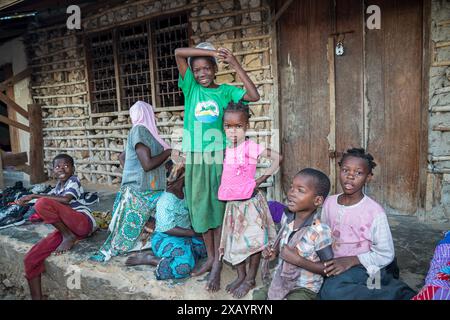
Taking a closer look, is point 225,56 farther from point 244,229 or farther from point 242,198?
point 244,229

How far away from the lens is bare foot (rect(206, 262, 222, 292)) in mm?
2312

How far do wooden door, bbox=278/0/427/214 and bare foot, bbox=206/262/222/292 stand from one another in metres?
2.29

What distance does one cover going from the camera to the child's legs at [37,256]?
3.03 meters

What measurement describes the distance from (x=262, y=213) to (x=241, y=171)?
31cm

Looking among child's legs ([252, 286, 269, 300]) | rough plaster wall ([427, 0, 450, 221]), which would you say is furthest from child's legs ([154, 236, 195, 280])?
rough plaster wall ([427, 0, 450, 221])

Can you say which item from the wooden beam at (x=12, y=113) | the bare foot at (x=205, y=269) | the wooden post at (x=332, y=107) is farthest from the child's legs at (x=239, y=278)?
the wooden beam at (x=12, y=113)

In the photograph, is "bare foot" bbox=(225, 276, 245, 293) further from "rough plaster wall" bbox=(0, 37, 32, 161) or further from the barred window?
"rough plaster wall" bbox=(0, 37, 32, 161)

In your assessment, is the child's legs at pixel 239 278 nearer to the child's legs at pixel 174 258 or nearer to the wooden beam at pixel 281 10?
the child's legs at pixel 174 258

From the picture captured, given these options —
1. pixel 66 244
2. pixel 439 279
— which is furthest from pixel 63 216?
pixel 439 279

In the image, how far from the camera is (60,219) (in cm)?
304
